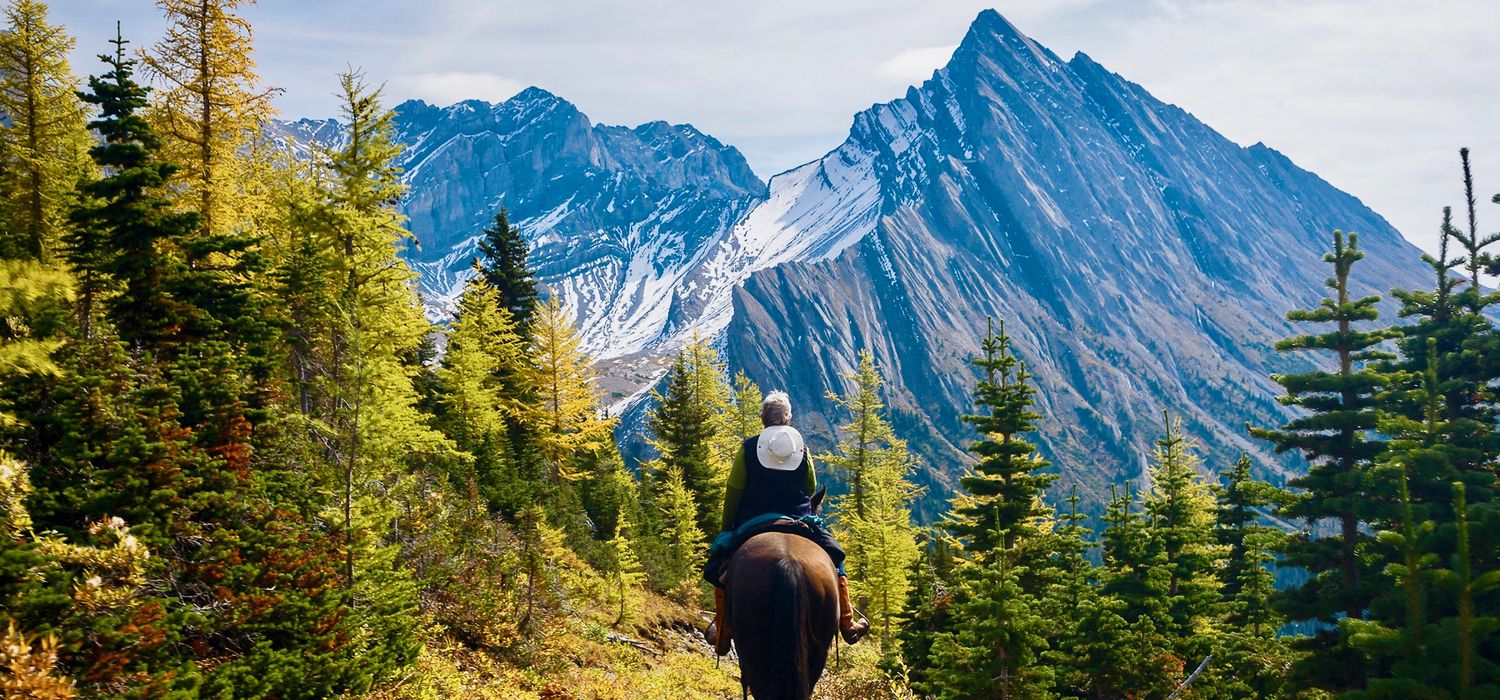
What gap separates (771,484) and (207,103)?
2265cm

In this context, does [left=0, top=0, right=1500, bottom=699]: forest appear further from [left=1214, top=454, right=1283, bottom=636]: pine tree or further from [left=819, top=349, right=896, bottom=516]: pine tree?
[left=819, top=349, right=896, bottom=516]: pine tree

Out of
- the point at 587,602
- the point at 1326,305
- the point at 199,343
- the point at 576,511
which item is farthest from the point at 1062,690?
the point at 199,343

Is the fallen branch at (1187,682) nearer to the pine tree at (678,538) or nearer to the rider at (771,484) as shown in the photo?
the rider at (771,484)

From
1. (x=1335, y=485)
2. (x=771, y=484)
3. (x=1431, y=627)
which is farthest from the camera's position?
(x=1335, y=485)

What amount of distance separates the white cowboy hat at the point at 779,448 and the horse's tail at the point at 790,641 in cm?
162

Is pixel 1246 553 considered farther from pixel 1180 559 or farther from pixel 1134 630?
pixel 1134 630

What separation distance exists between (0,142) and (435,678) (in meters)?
22.1

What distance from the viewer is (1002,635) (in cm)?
1466

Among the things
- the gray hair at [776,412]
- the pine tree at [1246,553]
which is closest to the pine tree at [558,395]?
the gray hair at [776,412]

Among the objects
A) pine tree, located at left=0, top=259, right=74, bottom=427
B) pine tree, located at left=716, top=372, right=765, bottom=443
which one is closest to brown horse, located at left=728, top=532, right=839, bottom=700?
pine tree, located at left=0, top=259, right=74, bottom=427

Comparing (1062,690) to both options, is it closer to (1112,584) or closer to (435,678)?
(1112,584)

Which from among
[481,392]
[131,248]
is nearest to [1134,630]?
[481,392]

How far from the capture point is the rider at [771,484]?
896 cm

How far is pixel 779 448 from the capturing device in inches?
349
